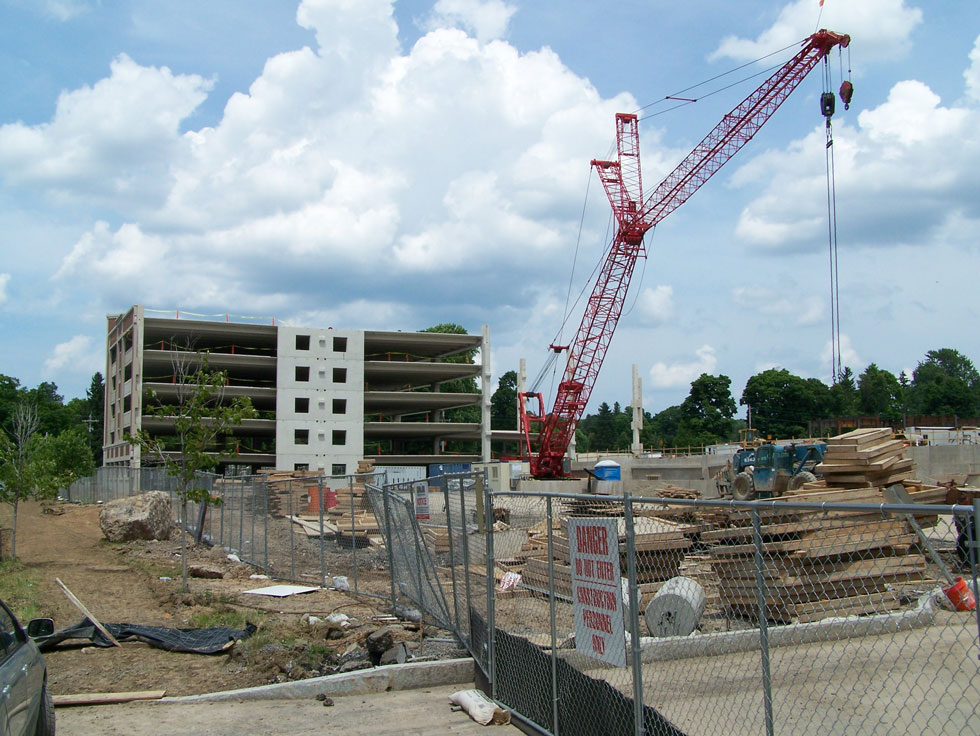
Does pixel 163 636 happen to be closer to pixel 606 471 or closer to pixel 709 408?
pixel 606 471

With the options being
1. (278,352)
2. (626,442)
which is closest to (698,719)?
(278,352)

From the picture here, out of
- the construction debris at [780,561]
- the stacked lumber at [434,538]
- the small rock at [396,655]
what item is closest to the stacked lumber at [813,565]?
the construction debris at [780,561]

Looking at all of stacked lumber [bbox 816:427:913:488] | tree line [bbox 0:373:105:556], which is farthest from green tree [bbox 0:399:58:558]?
stacked lumber [bbox 816:427:913:488]

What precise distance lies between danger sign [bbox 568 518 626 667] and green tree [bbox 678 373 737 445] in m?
119

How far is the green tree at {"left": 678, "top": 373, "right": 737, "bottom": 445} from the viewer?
4887 inches

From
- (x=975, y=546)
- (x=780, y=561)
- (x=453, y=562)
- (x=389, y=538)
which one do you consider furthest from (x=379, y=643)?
(x=975, y=546)

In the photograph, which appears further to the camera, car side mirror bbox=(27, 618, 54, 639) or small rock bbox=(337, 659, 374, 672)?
small rock bbox=(337, 659, 374, 672)

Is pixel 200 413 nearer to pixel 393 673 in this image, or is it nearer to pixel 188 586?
pixel 188 586

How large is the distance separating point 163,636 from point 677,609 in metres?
6.47

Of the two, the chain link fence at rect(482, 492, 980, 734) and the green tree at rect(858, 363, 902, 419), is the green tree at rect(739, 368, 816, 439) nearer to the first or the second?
the green tree at rect(858, 363, 902, 419)

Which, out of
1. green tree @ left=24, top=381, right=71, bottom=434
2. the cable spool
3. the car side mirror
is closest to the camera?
the car side mirror

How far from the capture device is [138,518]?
81.7 ft

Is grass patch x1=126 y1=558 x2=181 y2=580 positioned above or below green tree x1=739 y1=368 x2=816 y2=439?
below

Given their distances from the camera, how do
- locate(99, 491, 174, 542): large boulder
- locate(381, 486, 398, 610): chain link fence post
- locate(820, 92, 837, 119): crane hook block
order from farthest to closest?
1. locate(820, 92, 837, 119): crane hook block
2. locate(99, 491, 174, 542): large boulder
3. locate(381, 486, 398, 610): chain link fence post
